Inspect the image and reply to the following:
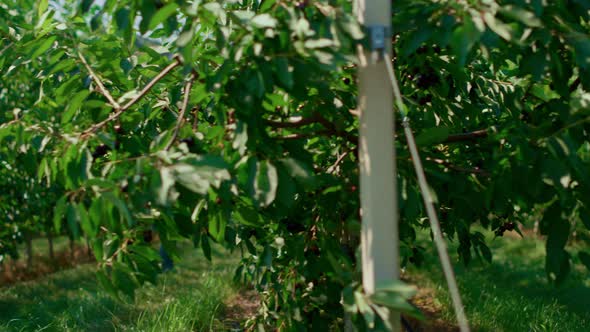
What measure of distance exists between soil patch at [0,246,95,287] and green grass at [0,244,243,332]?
0.47 meters

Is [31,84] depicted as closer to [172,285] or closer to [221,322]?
[172,285]

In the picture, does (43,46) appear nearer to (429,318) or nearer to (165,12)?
(165,12)

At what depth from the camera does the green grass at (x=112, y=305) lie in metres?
4.12

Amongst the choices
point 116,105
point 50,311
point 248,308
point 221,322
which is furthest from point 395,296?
point 50,311

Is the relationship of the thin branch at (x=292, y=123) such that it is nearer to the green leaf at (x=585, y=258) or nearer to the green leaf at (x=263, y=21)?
the green leaf at (x=263, y=21)

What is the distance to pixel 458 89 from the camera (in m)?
2.49

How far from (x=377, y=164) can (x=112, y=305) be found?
3888mm

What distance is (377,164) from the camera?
153 cm

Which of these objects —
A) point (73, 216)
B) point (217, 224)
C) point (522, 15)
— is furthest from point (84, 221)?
point (522, 15)

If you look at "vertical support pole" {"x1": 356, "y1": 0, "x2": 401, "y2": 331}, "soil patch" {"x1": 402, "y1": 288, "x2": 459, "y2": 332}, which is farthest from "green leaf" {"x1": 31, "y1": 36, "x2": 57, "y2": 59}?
"soil patch" {"x1": 402, "y1": 288, "x2": 459, "y2": 332}

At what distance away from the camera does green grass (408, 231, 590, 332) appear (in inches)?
163

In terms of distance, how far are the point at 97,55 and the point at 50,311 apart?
3.44 m

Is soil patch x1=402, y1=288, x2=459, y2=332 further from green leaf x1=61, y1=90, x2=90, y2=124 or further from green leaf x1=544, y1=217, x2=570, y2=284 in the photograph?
green leaf x1=61, y1=90, x2=90, y2=124

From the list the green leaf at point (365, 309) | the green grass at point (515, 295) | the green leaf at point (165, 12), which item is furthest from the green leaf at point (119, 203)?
the green grass at point (515, 295)
